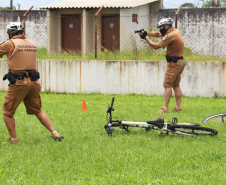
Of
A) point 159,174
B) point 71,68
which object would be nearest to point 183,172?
point 159,174

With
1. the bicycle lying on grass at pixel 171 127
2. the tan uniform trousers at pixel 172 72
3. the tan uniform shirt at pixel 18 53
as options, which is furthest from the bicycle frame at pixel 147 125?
the tan uniform trousers at pixel 172 72

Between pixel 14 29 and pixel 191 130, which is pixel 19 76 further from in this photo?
pixel 191 130

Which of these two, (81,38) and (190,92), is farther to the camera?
(81,38)

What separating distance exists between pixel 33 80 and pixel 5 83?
795 centimetres

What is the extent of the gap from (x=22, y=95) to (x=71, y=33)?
15875mm

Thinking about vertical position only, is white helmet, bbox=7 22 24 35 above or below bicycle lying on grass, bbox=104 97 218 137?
above

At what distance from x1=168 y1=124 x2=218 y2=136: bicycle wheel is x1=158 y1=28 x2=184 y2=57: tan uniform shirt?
3.09m

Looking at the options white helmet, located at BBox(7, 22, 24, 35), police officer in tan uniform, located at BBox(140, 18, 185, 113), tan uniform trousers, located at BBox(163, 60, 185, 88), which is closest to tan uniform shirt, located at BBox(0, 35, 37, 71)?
white helmet, located at BBox(7, 22, 24, 35)

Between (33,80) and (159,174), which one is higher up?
(33,80)

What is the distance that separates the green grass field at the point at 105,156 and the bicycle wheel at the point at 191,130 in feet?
0.31

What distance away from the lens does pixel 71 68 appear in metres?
13.6

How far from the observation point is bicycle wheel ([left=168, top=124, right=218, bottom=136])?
6.68m

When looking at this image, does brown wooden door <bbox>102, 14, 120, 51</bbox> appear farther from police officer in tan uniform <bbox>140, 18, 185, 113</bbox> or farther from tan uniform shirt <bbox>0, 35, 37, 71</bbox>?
tan uniform shirt <bbox>0, 35, 37, 71</bbox>

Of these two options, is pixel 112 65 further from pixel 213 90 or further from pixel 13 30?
pixel 13 30
